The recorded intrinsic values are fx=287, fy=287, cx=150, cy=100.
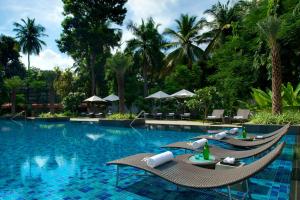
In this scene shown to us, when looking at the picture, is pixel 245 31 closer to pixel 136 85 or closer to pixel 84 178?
pixel 136 85

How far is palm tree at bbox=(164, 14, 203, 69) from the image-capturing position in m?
30.5

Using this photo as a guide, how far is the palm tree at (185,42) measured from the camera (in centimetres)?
3055

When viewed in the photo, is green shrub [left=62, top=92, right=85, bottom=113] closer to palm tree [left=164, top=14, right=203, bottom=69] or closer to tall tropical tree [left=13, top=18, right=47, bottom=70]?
palm tree [left=164, top=14, right=203, bottom=69]

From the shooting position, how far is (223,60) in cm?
2306

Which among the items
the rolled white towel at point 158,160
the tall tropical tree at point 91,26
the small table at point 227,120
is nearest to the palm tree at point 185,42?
the tall tropical tree at point 91,26

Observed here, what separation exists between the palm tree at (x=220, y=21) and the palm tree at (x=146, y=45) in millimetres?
5054

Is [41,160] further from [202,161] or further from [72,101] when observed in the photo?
[72,101]

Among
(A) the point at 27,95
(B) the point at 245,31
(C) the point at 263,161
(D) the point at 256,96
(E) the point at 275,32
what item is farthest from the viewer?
(A) the point at 27,95

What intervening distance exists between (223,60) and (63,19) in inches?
757

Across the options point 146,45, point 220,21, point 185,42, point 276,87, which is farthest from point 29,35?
point 276,87

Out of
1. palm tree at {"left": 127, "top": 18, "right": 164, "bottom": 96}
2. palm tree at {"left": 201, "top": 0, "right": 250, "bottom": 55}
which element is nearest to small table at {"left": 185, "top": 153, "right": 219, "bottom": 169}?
palm tree at {"left": 127, "top": 18, "right": 164, "bottom": 96}

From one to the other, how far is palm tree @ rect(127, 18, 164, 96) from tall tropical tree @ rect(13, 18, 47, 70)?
23.2 m

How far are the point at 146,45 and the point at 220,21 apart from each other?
8.01 meters

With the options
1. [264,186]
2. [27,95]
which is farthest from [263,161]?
[27,95]
